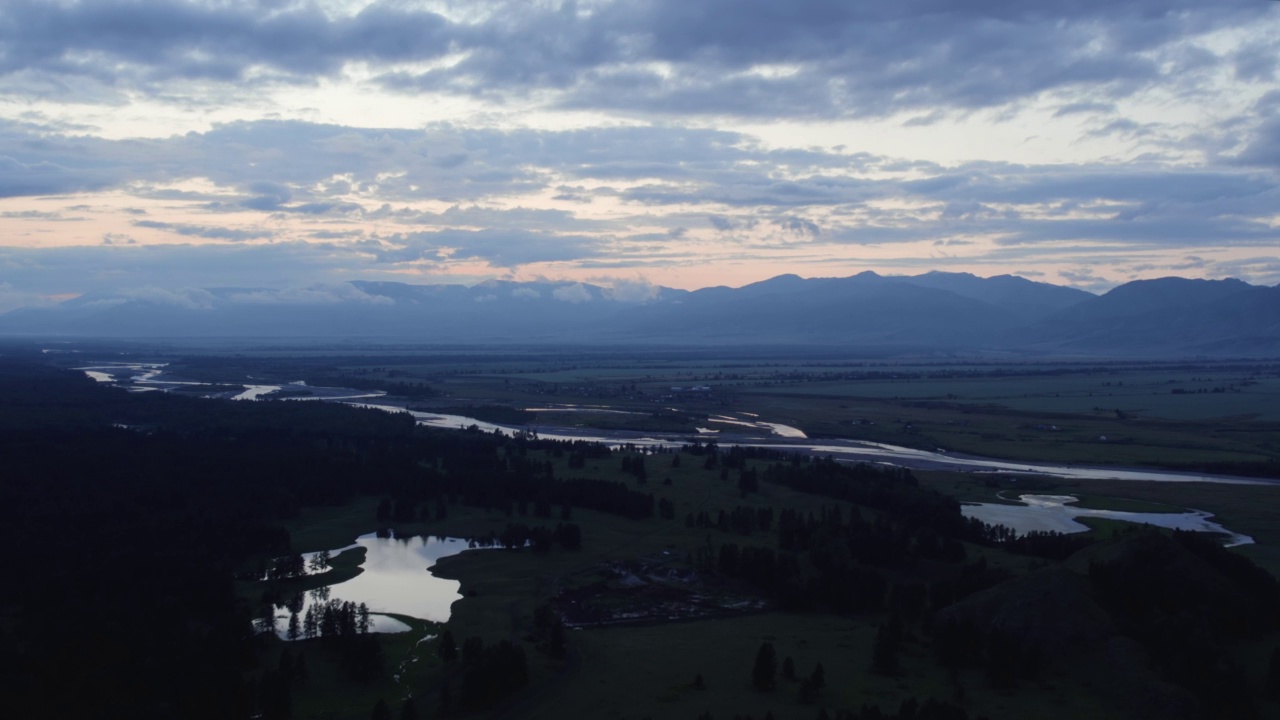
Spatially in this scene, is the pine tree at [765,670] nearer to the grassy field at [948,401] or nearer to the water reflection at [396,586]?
the water reflection at [396,586]

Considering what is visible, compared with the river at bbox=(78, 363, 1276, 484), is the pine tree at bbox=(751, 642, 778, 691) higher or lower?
lower

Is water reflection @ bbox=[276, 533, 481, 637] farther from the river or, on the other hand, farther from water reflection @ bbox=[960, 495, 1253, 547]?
the river

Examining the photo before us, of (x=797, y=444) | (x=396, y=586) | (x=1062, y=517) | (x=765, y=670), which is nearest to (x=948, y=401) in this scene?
(x=797, y=444)

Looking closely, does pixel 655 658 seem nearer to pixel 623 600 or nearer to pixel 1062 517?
pixel 623 600

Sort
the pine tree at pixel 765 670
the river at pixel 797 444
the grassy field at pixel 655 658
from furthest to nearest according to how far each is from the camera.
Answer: the river at pixel 797 444 < the pine tree at pixel 765 670 < the grassy field at pixel 655 658

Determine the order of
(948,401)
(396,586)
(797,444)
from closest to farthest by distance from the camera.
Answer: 1. (396,586)
2. (797,444)
3. (948,401)

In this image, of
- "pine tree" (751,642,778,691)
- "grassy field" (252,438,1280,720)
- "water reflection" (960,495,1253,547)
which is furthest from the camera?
"water reflection" (960,495,1253,547)

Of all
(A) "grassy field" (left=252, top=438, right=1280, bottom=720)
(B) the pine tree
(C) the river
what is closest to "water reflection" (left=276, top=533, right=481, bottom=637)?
(A) "grassy field" (left=252, top=438, right=1280, bottom=720)

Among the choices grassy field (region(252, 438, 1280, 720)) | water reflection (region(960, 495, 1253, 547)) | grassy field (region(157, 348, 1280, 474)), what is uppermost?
grassy field (region(157, 348, 1280, 474))

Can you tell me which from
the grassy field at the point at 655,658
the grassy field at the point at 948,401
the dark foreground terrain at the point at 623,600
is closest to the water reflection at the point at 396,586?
the dark foreground terrain at the point at 623,600

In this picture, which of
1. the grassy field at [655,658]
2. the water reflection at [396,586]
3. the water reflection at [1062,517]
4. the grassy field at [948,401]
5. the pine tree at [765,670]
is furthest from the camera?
the grassy field at [948,401]
